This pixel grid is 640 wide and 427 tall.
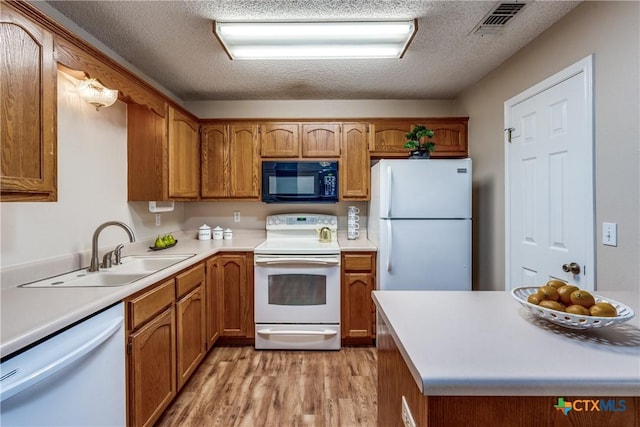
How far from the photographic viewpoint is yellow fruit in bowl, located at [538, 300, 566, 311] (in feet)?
2.81

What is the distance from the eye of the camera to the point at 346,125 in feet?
9.98

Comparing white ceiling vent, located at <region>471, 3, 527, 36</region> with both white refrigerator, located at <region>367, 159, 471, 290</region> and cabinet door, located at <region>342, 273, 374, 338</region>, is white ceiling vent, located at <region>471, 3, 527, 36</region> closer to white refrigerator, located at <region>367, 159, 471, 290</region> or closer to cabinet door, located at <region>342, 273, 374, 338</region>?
white refrigerator, located at <region>367, 159, 471, 290</region>

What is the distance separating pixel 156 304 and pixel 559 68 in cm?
279

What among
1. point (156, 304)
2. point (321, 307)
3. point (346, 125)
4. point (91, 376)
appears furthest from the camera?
point (346, 125)

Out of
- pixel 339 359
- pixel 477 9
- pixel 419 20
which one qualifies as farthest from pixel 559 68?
pixel 339 359

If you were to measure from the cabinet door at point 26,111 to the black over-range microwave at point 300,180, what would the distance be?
6.10ft

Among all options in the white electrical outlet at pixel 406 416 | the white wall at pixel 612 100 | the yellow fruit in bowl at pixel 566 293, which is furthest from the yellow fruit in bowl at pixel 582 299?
the white wall at pixel 612 100

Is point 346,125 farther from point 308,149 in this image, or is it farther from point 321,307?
point 321,307

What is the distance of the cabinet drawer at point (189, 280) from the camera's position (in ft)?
6.30

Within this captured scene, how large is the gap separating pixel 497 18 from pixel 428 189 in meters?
1.21

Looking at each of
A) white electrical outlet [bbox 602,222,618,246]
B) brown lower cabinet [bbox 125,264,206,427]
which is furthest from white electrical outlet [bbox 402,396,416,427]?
white electrical outlet [bbox 602,222,618,246]

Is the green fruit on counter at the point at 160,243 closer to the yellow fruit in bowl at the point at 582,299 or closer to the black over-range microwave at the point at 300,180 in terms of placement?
the black over-range microwave at the point at 300,180

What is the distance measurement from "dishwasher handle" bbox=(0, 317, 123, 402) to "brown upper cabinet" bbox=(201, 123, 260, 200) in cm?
195

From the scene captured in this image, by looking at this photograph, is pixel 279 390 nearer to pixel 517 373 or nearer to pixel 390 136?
pixel 517 373
